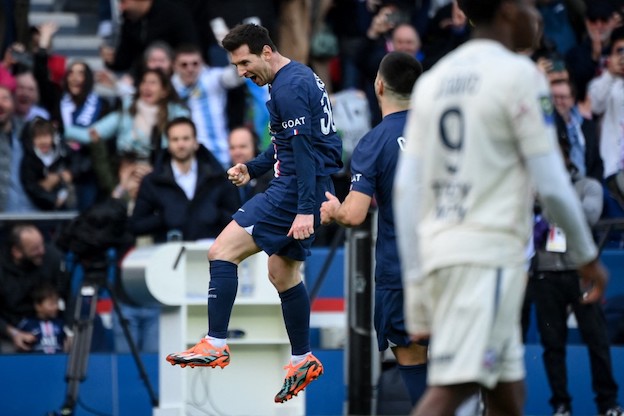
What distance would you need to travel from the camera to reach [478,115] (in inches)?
217

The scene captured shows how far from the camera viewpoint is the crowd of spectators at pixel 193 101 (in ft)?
38.9

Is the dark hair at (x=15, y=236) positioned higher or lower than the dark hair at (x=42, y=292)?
higher

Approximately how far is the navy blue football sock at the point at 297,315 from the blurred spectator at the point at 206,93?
13.5 ft

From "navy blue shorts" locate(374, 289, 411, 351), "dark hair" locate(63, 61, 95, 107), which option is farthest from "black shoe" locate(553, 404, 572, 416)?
"dark hair" locate(63, 61, 95, 107)

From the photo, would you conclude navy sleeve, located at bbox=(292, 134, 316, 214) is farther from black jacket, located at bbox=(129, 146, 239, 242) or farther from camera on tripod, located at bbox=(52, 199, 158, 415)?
camera on tripod, located at bbox=(52, 199, 158, 415)

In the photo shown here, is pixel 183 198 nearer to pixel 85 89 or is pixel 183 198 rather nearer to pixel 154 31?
pixel 85 89

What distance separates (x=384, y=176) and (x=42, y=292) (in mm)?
4724

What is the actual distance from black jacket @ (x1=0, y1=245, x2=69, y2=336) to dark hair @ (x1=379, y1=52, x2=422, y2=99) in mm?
4678

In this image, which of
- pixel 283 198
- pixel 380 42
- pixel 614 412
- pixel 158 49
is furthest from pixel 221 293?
pixel 380 42

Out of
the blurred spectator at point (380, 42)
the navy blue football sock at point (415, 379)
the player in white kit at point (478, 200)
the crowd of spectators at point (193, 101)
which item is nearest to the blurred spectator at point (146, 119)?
the crowd of spectators at point (193, 101)

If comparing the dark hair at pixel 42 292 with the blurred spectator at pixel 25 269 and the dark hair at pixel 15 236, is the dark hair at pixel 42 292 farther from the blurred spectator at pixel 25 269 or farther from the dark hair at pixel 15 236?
the dark hair at pixel 15 236

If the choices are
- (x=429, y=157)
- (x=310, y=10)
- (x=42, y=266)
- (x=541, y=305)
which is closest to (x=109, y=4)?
(x=310, y=10)

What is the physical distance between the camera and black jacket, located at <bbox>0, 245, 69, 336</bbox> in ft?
39.0

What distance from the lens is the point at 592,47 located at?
13898mm
